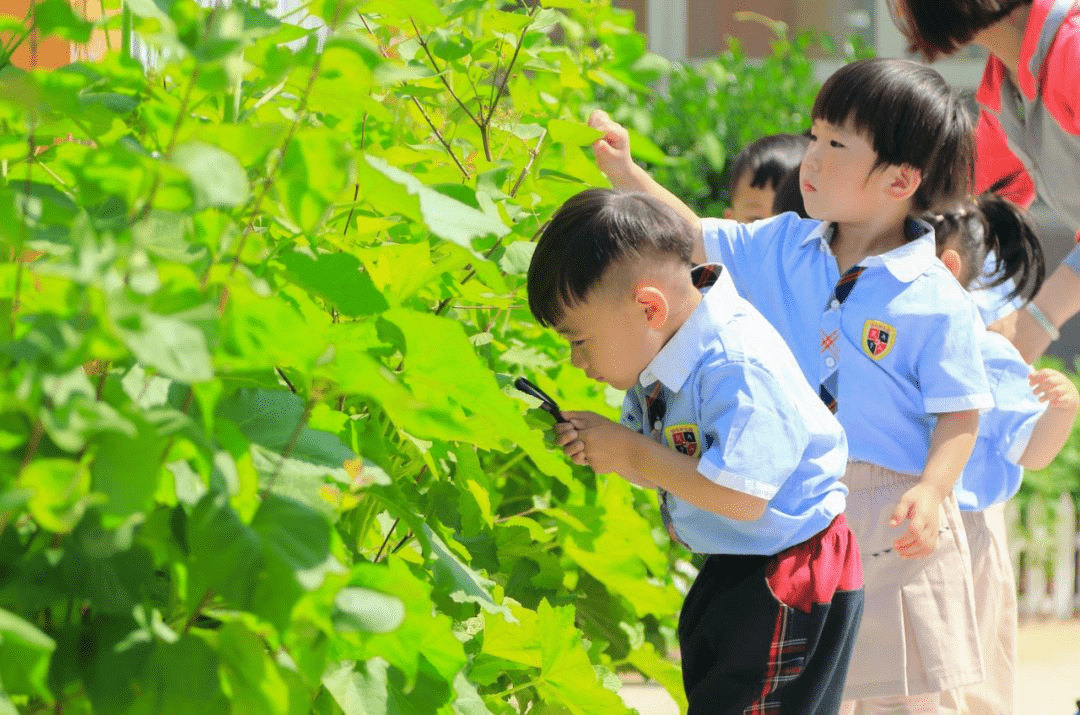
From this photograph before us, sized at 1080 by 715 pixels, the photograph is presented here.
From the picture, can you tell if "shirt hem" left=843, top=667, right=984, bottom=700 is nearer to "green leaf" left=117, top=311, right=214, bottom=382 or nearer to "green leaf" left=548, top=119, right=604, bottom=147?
"green leaf" left=548, top=119, right=604, bottom=147

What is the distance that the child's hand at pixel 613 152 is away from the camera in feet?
8.54

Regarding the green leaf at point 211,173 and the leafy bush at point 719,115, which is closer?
the green leaf at point 211,173

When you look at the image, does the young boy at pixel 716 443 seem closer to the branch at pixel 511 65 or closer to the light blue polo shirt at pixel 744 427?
the light blue polo shirt at pixel 744 427

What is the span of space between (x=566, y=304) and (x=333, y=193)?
1063 mm

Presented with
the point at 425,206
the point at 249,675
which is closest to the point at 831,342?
the point at 425,206

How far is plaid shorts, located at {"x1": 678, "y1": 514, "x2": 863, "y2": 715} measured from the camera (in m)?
2.09

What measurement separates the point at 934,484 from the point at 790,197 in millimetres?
1149

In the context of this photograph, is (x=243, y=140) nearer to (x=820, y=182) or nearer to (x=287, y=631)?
(x=287, y=631)

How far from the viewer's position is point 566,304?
202 centimetres

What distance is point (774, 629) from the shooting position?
208 centimetres

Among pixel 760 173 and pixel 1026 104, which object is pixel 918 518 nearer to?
pixel 1026 104

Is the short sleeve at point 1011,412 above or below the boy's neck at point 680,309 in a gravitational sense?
below

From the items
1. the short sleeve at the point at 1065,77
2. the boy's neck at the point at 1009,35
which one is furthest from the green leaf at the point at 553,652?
the boy's neck at the point at 1009,35

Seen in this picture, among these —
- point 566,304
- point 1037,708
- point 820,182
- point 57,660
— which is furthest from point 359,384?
point 1037,708
